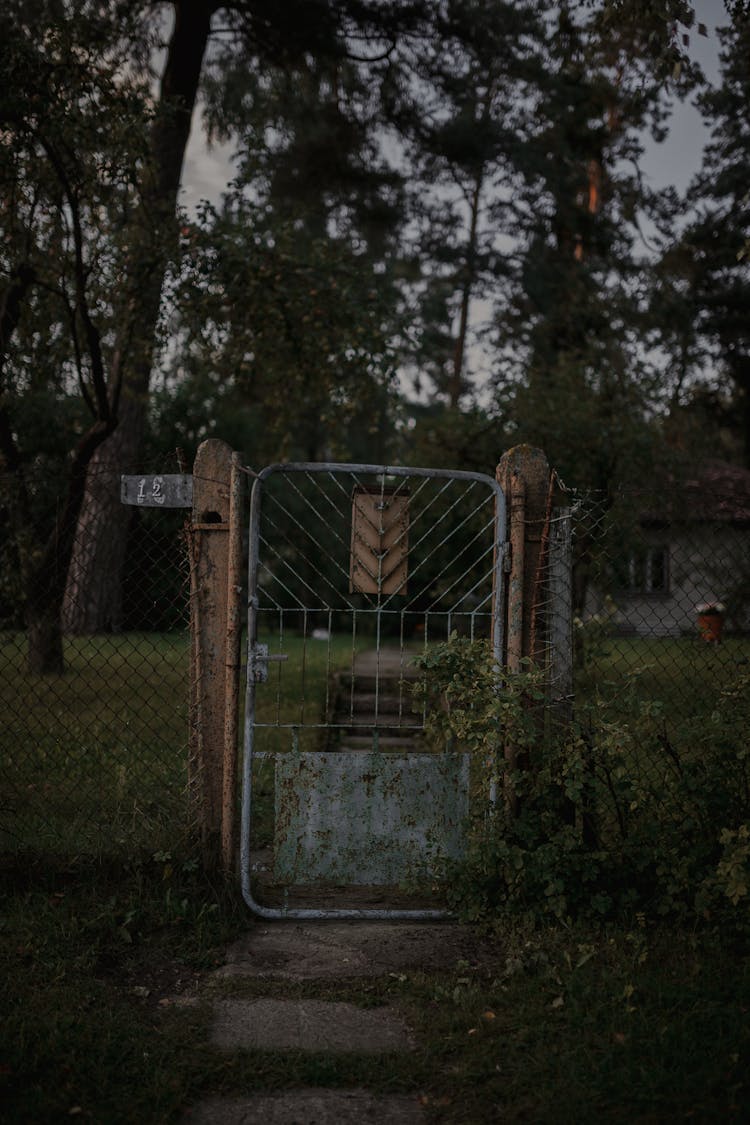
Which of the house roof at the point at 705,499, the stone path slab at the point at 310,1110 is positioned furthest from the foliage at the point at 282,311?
the stone path slab at the point at 310,1110

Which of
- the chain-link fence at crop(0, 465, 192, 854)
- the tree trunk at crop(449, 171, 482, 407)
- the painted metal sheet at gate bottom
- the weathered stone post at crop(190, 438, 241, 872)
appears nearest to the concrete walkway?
the painted metal sheet at gate bottom

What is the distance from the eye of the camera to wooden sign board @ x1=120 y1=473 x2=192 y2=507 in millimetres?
4055

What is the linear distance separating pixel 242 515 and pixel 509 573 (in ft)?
4.21

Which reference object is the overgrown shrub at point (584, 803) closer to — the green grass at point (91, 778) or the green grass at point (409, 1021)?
the green grass at point (409, 1021)

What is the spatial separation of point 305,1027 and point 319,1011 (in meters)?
0.12

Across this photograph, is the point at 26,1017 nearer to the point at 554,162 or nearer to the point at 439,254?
the point at 554,162

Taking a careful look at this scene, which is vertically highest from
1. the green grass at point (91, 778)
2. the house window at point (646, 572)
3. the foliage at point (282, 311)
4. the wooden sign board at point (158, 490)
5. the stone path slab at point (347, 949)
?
the foliage at point (282, 311)

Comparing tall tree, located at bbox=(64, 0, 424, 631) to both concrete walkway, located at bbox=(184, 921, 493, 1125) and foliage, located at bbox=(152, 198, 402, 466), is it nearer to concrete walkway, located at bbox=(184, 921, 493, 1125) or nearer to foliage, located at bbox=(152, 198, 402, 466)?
foliage, located at bbox=(152, 198, 402, 466)

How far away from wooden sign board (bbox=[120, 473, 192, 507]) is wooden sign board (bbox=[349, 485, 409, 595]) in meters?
0.79

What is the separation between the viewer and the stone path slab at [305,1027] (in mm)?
2982

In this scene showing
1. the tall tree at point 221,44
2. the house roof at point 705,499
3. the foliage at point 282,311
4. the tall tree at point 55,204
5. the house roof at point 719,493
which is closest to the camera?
the house roof at point 719,493

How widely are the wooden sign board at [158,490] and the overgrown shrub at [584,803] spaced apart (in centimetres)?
135

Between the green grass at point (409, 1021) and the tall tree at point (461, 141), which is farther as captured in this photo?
the tall tree at point (461, 141)

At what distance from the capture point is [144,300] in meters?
9.38
